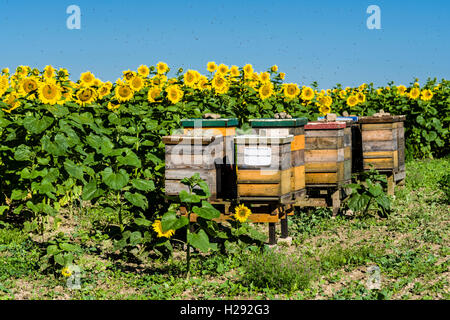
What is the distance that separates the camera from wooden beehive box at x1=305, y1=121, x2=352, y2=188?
719 centimetres

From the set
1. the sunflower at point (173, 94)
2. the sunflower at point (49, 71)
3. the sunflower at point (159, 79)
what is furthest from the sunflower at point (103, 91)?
the sunflower at point (49, 71)

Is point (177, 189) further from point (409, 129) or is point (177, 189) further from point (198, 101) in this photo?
point (409, 129)

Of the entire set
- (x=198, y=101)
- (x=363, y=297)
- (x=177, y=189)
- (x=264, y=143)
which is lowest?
(x=363, y=297)

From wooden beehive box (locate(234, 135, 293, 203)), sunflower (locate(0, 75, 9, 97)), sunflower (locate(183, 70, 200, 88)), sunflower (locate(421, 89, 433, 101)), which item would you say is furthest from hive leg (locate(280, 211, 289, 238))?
sunflower (locate(421, 89, 433, 101))

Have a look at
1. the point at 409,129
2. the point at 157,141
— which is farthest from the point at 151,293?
the point at 409,129

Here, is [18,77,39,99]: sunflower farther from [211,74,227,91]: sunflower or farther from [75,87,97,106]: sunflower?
[211,74,227,91]: sunflower

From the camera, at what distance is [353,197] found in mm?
7277

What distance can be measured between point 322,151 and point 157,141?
2.23 m

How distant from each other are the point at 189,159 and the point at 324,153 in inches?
90.3

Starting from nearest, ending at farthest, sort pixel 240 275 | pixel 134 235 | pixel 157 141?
pixel 240 275 → pixel 134 235 → pixel 157 141

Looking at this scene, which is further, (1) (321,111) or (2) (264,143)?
(1) (321,111)

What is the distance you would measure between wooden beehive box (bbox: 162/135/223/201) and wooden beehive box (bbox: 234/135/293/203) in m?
0.27

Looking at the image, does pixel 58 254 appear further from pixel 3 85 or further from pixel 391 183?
pixel 391 183
